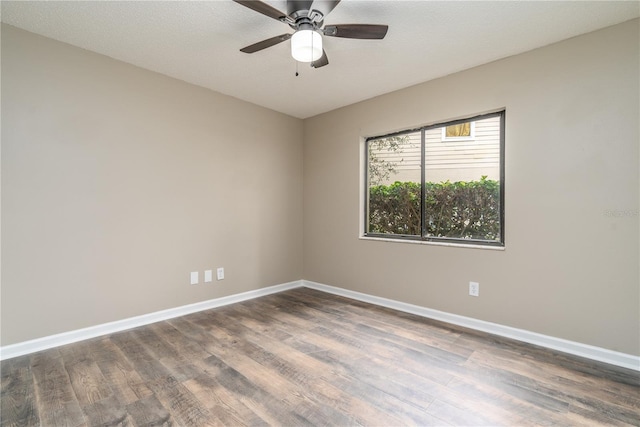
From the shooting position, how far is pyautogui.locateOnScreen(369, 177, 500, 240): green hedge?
2920 millimetres

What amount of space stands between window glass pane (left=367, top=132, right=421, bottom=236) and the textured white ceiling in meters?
0.76

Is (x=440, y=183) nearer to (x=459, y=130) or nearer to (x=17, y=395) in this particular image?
(x=459, y=130)

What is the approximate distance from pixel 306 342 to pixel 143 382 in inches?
48.4

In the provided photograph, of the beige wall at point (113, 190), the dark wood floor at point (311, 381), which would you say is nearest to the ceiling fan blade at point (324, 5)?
the beige wall at point (113, 190)

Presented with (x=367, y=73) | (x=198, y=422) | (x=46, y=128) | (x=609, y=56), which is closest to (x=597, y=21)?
(x=609, y=56)

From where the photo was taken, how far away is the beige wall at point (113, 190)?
235 cm

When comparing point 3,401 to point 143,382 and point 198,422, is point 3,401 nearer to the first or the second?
point 143,382

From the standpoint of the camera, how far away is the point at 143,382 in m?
1.97

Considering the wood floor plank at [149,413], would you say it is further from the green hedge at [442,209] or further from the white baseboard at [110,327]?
the green hedge at [442,209]

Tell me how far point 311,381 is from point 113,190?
8.08ft

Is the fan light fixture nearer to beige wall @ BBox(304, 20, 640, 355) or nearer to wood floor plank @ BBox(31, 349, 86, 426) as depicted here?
beige wall @ BBox(304, 20, 640, 355)

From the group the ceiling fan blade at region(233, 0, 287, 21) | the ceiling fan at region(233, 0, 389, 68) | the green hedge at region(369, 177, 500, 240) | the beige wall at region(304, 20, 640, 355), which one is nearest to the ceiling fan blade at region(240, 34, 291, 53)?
the ceiling fan at region(233, 0, 389, 68)

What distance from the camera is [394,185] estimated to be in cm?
366

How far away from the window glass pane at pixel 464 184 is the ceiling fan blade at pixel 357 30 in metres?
1.61
